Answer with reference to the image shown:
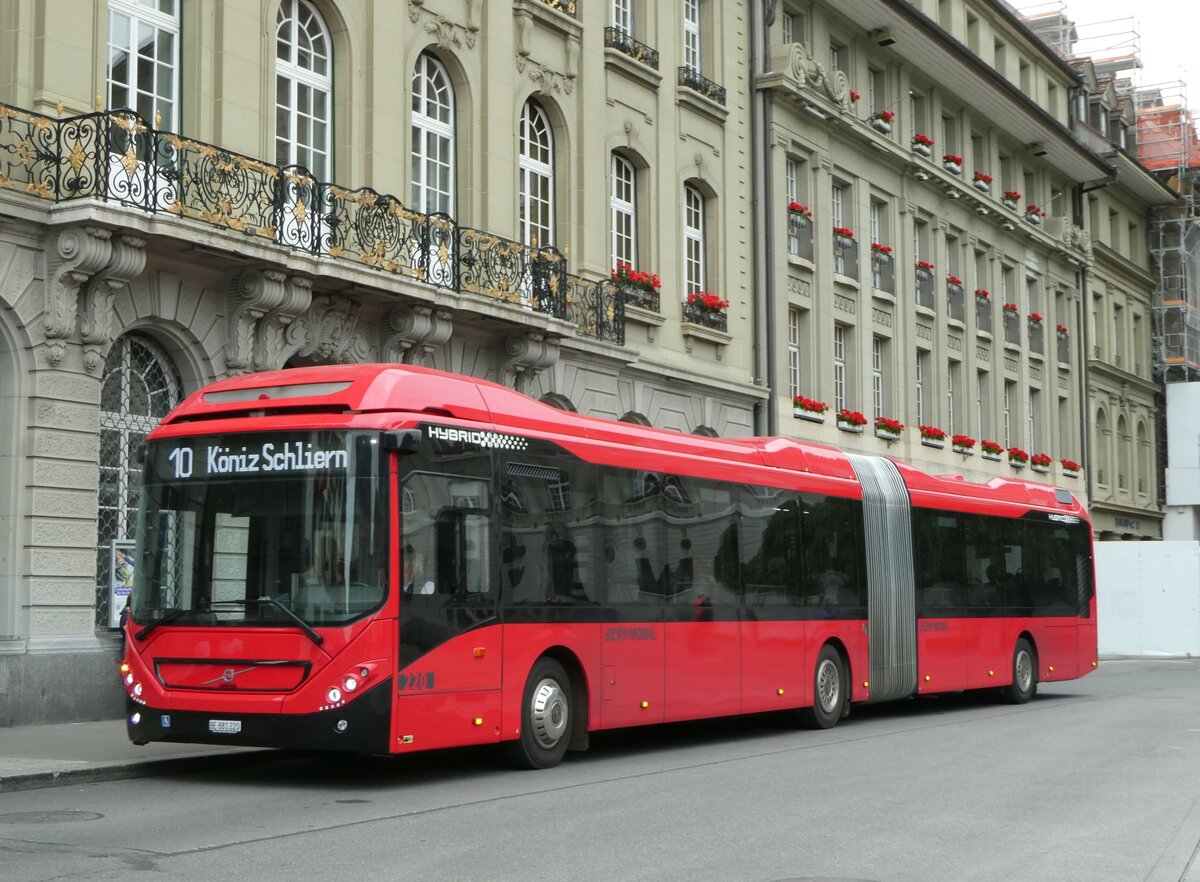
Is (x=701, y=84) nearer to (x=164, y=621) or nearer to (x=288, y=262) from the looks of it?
(x=288, y=262)

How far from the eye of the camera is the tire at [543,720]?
45.0 ft

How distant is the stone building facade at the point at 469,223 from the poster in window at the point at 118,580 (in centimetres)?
6

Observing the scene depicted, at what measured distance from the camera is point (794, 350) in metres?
33.8

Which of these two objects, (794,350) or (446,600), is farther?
(794,350)

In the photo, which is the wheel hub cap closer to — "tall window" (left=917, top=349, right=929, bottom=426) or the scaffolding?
"tall window" (left=917, top=349, right=929, bottom=426)

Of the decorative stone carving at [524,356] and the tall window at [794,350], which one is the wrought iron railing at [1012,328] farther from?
the decorative stone carving at [524,356]

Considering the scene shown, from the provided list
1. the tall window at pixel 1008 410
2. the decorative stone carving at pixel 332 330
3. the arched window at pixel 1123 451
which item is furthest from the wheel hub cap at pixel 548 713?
the arched window at pixel 1123 451

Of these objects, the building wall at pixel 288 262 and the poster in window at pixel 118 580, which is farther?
the poster in window at pixel 118 580

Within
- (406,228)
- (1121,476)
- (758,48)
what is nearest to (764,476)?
(406,228)

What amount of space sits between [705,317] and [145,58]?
42.2ft

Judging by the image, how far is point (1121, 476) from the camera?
54.2m

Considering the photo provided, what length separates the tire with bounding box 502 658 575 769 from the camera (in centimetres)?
1371

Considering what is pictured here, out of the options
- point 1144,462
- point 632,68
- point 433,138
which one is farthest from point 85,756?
point 1144,462

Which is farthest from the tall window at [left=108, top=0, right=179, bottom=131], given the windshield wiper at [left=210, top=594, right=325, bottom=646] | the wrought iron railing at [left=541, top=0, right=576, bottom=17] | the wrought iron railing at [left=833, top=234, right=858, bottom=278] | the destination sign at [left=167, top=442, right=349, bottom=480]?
the wrought iron railing at [left=833, top=234, right=858, bottom=278]
